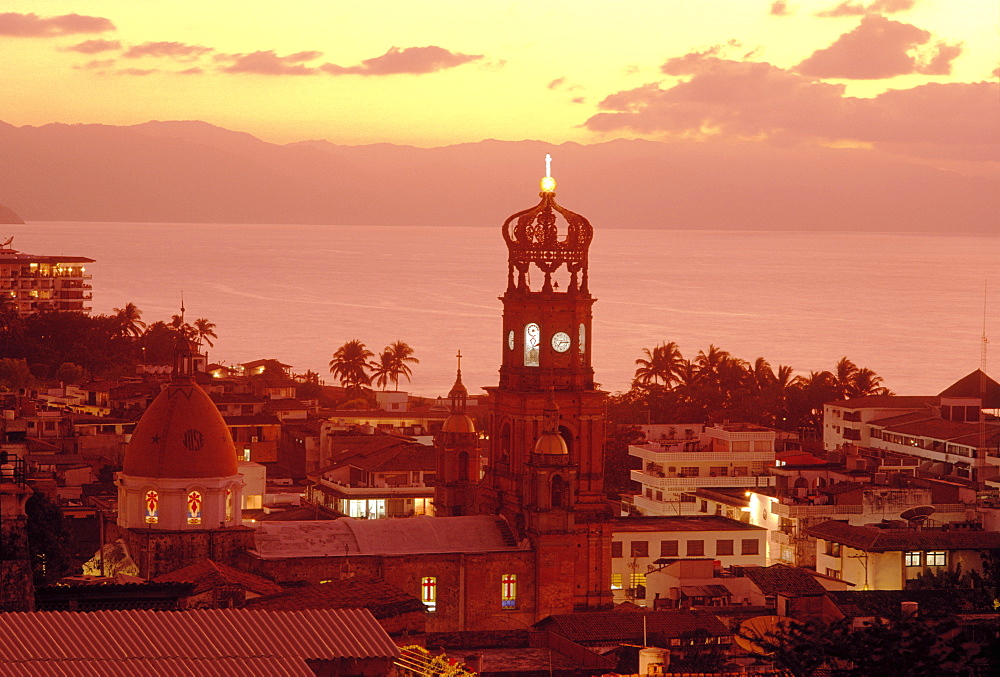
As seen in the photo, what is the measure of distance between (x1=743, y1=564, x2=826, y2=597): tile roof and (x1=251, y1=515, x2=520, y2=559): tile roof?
6.36 metres

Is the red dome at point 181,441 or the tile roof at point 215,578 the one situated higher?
the red dome at point 181,441

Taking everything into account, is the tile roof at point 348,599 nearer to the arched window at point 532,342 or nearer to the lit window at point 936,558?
the arched window at point 532,342

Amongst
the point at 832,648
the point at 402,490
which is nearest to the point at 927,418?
the point at 402,490

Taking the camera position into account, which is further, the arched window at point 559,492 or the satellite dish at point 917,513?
the satellite dish at point 917,513

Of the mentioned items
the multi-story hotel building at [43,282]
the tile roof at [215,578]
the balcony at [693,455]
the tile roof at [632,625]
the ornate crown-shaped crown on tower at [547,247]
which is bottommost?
the tile roof at [632,625]

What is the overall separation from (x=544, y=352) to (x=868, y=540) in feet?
38.5

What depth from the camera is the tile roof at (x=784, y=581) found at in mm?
52719

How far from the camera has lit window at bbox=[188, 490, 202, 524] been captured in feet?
172

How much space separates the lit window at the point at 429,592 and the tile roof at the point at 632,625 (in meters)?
3.41

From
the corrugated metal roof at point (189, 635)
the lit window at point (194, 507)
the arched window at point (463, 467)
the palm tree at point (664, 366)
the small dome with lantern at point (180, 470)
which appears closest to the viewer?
the corrugated metal roof at point (189, 635)

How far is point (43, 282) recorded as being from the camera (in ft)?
565

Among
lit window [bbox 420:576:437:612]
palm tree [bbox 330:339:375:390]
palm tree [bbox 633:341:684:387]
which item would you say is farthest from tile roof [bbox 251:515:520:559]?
palm tree [bbox 330:339:375:390]

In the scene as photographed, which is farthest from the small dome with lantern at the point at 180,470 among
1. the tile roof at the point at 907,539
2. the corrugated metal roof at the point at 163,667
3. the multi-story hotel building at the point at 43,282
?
the multi-story hotel building at the point at 43,282

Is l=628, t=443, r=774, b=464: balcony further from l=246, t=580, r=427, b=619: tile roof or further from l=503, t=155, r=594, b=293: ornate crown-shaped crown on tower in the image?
l=246, t=580, r=427, b=619: tile roof
